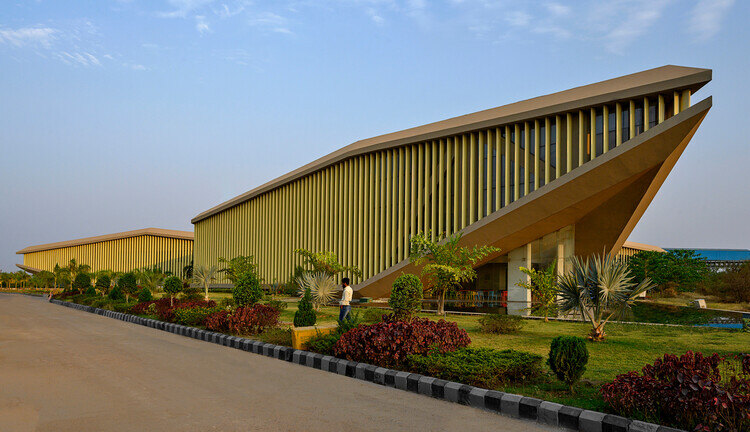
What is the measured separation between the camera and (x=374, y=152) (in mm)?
30156

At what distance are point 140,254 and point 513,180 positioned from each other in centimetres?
5111

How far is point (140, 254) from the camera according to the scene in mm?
63312

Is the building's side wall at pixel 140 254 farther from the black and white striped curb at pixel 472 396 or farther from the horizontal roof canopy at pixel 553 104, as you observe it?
the black and white striped curb at pixel 472 396

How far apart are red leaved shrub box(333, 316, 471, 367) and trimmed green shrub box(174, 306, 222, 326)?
7707 mm

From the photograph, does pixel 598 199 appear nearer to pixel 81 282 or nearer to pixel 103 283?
pixel 103 283

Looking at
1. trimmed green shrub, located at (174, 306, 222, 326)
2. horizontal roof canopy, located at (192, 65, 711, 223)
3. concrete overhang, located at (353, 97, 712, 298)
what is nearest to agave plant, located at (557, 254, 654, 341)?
concrete overhang, located at (353, 97, 712, 298)

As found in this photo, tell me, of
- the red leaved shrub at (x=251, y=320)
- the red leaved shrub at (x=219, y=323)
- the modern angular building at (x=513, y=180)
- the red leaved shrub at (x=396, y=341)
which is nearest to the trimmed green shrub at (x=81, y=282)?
the modern angular building at (x=513, y=180)

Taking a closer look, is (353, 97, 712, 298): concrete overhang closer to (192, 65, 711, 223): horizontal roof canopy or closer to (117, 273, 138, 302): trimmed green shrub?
(192, 65, 711, 223): horizontal roof canopy

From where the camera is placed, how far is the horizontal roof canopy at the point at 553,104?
18.8 meters

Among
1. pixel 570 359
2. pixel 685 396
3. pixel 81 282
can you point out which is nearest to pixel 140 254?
pixel 81 282

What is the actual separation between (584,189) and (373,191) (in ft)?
38.5

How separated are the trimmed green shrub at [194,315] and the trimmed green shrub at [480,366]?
9635 millimetres

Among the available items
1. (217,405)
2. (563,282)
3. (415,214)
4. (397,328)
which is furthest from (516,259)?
(217,405)

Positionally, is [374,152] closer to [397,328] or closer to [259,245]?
[259,245]
